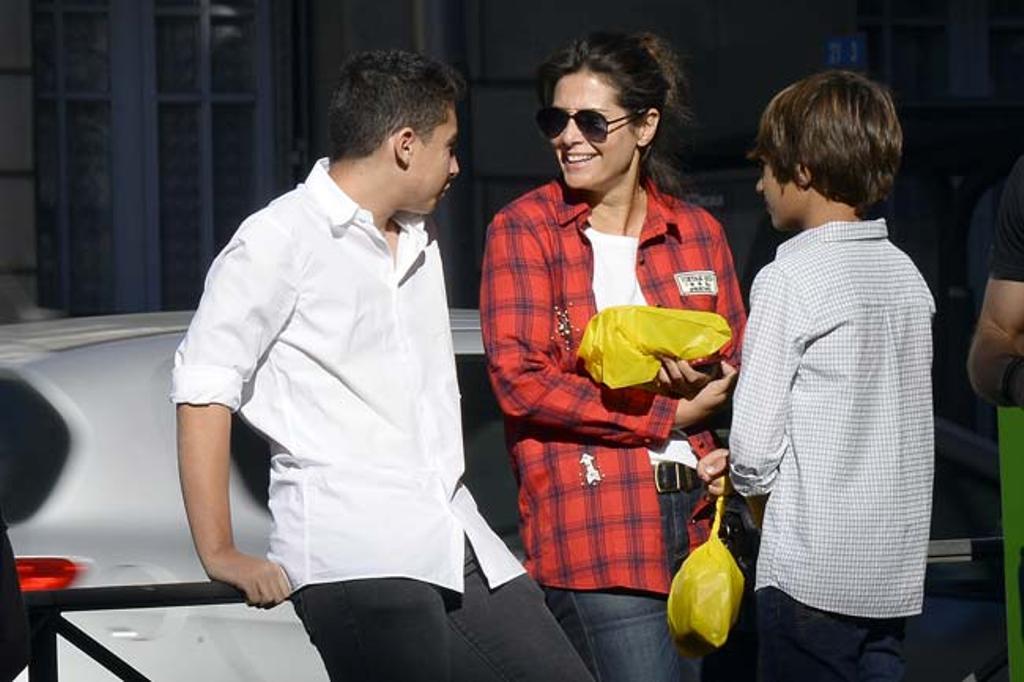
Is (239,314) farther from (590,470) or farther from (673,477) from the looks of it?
(673,477)

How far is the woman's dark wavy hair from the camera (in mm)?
4016

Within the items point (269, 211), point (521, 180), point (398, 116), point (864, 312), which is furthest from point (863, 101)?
point (521, 180)

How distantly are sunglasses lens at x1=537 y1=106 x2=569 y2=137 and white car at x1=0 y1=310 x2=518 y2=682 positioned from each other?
1.13 metres

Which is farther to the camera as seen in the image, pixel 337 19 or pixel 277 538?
pixel 337 19

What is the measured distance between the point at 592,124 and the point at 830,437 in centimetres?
76

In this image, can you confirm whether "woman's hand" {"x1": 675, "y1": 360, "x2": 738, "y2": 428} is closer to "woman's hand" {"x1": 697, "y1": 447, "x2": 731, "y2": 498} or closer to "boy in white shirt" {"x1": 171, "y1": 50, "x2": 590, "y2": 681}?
"woman's hand" {"x1": 697, "y1": 447, "x2": 731, "y2": 498}

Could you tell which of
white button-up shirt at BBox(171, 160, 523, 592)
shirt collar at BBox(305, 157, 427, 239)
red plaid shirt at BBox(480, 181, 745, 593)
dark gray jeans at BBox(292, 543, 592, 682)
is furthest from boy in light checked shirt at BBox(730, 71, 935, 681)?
shirt collar at BBox(305, 157, 427, 239)

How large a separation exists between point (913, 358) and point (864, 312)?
0.15 metres

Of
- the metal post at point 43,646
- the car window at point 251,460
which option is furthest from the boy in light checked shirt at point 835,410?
the car window at point 251,460

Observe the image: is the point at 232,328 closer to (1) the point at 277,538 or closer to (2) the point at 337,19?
(1) the point at 277,538

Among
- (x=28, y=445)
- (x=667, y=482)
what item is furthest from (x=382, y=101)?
(x=28, y=445)

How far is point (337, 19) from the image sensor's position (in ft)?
39.5

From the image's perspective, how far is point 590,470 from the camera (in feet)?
12.7

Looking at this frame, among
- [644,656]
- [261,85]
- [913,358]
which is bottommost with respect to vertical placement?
[644,656]
